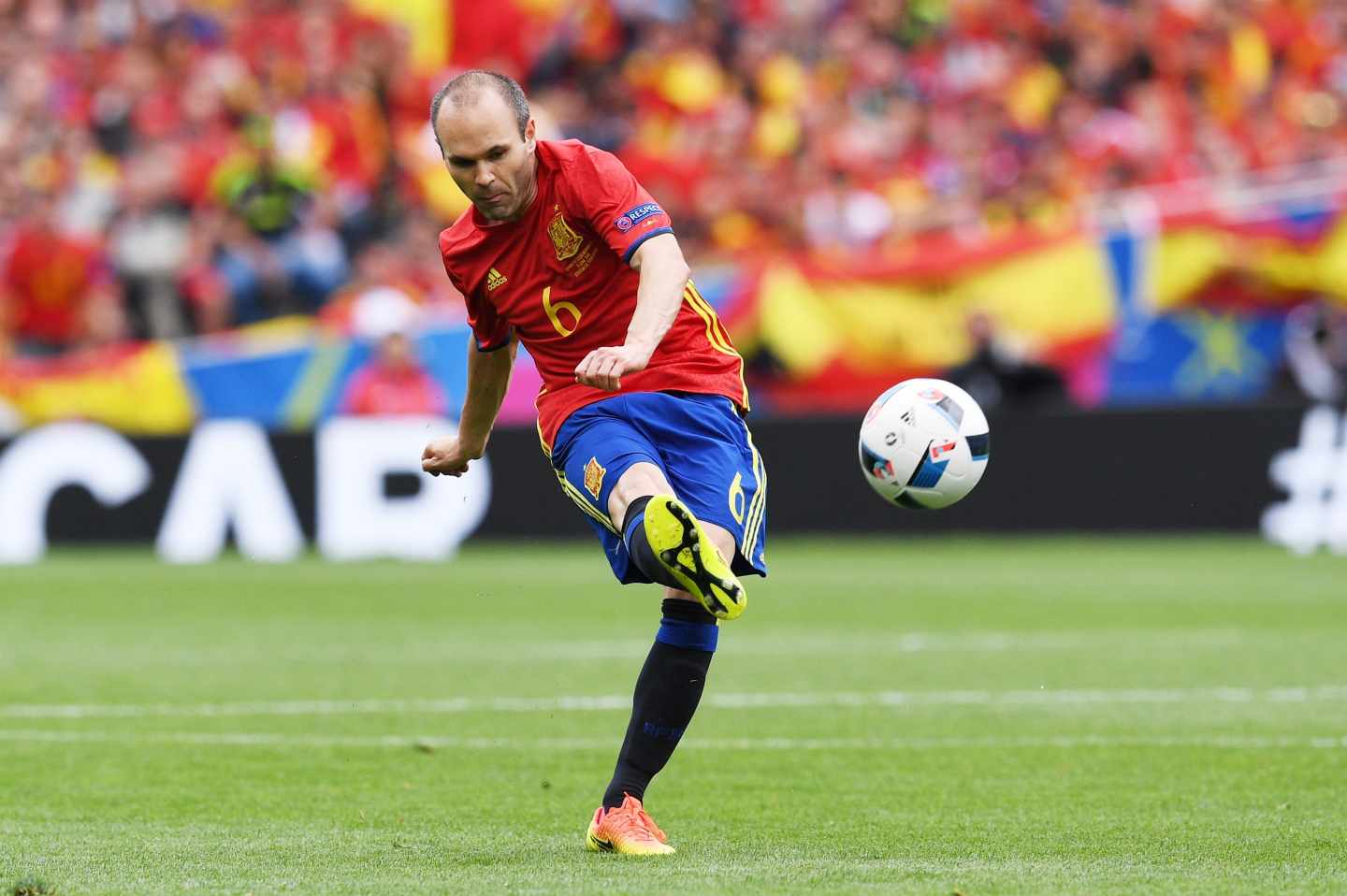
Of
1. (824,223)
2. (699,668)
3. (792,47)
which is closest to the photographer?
(699,668)

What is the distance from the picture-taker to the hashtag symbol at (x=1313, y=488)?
1739 centimetres

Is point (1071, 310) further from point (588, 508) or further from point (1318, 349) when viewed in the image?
point (588, 508)

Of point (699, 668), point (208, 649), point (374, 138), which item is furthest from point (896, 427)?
Result: point (374, 138)

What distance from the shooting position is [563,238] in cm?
597

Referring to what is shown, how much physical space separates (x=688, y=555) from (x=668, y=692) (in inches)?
31.7

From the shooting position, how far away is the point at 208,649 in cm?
1139

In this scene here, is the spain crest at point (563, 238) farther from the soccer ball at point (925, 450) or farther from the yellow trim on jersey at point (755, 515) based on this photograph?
the soccer ball at point (925, 450)

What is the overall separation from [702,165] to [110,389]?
18.3 ft

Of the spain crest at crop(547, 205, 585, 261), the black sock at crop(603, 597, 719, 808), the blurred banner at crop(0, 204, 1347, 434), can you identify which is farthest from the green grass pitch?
the blurred banner at crop(0, 204, 1347, 434)

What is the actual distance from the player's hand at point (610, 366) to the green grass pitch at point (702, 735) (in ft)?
3.99

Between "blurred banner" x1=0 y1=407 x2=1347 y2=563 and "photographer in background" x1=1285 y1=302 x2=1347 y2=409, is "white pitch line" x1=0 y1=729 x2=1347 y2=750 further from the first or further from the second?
"photographer in background" x1=1285 y1=302 x2=1347 y2=409

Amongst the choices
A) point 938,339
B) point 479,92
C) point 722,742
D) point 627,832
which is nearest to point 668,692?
point 627,832

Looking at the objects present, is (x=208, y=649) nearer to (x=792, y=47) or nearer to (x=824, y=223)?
(x=824, y=223)

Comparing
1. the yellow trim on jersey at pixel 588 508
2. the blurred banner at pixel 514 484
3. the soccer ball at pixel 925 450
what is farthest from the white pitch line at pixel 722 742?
the blurred banner at pixel 514 484
